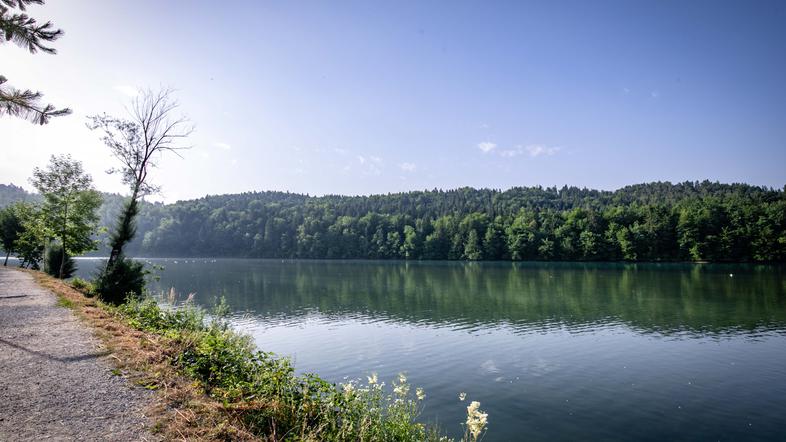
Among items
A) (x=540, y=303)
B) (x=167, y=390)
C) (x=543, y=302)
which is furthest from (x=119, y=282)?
(x=543, y=302)

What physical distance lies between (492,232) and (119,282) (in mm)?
120055

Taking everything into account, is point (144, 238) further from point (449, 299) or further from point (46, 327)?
point (46, 327)

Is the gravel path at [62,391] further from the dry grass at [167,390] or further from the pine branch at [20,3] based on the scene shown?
the pine branch at [20,3]

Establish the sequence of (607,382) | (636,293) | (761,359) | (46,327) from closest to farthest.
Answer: (46,327) < (607,382) < (761,359) < (636,293)

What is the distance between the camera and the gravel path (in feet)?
21.9

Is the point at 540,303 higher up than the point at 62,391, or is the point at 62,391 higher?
the point at 62,391

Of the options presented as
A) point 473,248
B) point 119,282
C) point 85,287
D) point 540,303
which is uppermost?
point 473,248

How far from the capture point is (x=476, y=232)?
140 m

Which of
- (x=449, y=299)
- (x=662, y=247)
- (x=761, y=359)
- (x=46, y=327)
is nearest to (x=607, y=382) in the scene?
(x=761, y=359)

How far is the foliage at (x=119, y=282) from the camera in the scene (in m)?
24.8

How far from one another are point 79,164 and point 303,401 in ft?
115

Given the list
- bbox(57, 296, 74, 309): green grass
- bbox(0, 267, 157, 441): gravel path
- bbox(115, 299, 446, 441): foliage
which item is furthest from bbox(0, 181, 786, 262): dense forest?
bbox(0, 267, 157, 441): gravel path

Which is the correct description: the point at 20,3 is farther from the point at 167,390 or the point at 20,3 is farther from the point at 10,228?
the point at 10,228

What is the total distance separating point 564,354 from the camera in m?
22.1
